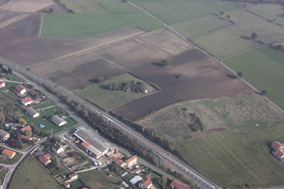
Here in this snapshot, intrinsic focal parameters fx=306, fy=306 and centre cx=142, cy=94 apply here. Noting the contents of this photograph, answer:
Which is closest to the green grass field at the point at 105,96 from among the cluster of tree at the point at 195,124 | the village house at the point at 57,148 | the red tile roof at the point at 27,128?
the cluster of tree at the point at 195,124

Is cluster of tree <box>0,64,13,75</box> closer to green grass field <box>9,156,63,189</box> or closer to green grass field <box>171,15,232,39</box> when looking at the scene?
green grass field <box>9,156,63,189</box>

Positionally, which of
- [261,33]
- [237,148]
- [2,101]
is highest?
[261,33]

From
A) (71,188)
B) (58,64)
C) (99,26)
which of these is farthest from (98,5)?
(71,188)

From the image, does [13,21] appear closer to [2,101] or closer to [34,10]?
[34,10]

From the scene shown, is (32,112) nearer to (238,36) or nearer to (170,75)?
(170,75)

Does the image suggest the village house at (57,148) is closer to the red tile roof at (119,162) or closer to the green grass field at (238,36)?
the red tile roof at (119,162)


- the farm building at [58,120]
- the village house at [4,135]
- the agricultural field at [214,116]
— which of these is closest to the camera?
the village house at [4,135]
